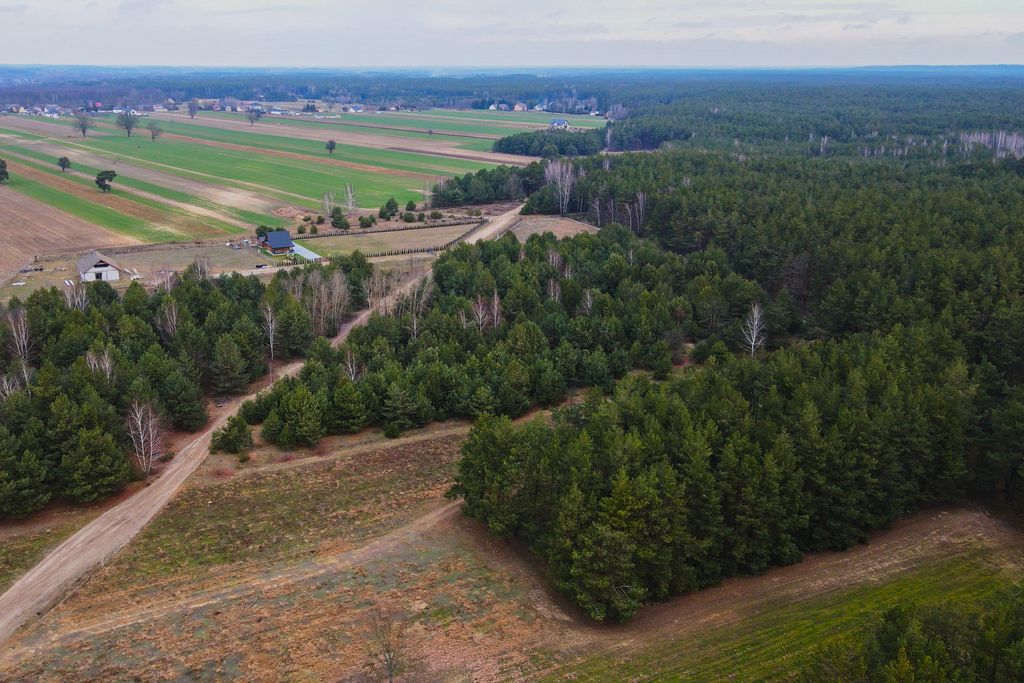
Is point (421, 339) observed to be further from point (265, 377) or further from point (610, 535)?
point (610, 535)

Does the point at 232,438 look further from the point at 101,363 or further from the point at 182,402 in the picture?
the point at 101,363

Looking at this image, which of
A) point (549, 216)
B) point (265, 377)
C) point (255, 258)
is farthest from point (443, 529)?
point (549, 216)

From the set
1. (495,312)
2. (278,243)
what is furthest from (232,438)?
(278,243)

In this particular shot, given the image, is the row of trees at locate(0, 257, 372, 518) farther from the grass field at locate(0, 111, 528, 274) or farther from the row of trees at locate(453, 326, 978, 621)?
the grass field at locate(0, 111, 528, 274)

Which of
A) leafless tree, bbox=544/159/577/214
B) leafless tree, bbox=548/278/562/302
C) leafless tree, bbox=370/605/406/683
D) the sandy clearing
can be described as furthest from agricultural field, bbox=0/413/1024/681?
leafless tree, bbox=544/159/577/214

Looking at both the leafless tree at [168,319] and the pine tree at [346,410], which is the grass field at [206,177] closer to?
the leafless tree at [168,319]
